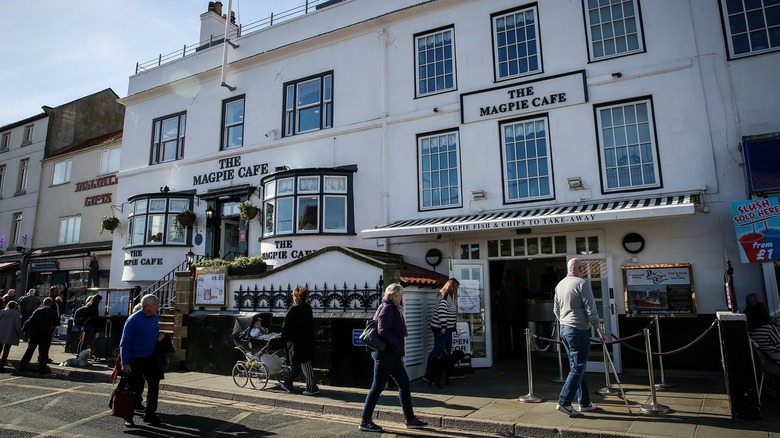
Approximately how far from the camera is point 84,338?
12727mm

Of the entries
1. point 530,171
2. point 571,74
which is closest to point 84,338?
point 530,171

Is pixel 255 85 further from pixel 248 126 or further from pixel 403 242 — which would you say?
pixel 403 242

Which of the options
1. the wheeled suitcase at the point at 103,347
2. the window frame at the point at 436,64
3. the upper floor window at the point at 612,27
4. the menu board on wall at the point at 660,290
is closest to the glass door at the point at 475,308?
the menu board on wall at the point at 660,290

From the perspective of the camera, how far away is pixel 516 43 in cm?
1254

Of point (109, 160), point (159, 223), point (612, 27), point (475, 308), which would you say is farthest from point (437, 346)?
point (109, 160)

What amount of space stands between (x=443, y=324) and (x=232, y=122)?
11.0m

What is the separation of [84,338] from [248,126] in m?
7.59

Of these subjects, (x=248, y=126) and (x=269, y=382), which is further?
(x=248, y=126)

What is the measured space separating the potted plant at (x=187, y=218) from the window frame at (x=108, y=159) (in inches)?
311

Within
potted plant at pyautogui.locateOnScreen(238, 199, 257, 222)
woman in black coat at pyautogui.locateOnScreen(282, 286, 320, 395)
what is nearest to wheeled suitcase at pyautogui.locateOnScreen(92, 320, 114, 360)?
potted plant at pyautogui.locateOnScreen(238, 199, 257, 222)

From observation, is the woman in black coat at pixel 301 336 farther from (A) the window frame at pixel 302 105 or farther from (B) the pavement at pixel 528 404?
(A) the window frame at pixel 302 105

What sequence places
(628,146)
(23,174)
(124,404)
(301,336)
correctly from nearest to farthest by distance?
1. (124,404)
2. (301,336)
3. (628,146)
4. (23,174)

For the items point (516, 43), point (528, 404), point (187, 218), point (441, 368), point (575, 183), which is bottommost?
point (528, 404)

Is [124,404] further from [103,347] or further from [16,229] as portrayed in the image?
[16,229]
